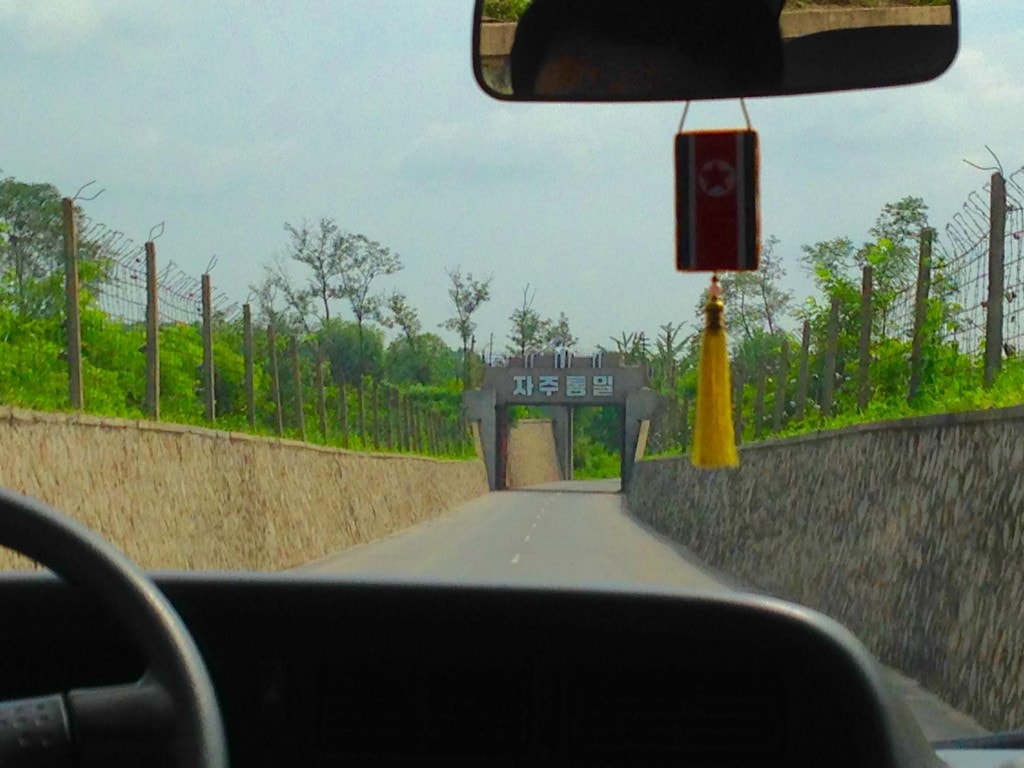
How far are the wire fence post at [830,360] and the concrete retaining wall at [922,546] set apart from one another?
0.67m

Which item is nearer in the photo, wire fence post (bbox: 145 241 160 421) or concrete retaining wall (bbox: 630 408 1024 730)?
concrete retaining wall (bbox: 630 408 1024 730)

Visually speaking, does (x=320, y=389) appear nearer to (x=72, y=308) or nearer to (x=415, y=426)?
(x=72, y=308)

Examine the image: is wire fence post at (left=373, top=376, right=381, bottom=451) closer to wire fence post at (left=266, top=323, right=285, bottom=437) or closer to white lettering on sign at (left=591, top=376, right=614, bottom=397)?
wire fence post at (left=266, top=323, right=285, bottom=437)

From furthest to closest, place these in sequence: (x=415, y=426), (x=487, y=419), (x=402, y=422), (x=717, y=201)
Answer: (x=487, y=419), (x=415, y=426), (x=402, y=422), (x=717, y=201)

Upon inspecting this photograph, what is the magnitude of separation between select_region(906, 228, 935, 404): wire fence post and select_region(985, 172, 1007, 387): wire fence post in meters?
2.10

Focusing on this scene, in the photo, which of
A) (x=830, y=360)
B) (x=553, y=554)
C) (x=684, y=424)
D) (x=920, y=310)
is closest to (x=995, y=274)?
(x=920, y=310)

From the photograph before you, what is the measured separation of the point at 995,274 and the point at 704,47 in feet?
26.4

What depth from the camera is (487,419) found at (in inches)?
2938

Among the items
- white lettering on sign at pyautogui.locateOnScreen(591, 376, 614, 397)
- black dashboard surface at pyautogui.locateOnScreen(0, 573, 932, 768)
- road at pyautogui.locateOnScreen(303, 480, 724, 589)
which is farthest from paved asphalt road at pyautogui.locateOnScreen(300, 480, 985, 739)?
white lettering on sign at pyautogui.locateOnScreen(591, 376, 614, 397)

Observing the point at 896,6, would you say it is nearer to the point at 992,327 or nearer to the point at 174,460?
the point at 992,327

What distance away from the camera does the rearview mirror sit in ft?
8.90

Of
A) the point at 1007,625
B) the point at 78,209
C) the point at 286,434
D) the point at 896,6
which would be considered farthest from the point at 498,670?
the point at 286,434

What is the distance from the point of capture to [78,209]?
575 inches

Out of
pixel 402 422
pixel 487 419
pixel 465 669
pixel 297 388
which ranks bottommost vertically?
pixel 487 419
